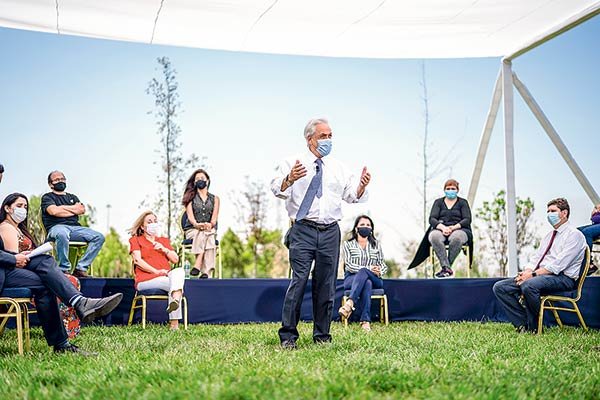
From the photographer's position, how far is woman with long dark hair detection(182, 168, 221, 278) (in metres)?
8.71

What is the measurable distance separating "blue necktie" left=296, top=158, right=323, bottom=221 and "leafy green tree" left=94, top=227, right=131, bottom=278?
24.2ft

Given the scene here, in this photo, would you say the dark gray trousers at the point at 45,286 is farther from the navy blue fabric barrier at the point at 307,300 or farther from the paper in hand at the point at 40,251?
the navy blue fabric barrier at the point at 307,300

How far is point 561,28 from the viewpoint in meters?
8.93

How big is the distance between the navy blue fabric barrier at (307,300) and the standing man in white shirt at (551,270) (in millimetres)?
1129

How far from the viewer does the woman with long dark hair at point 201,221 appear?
8711 millimetres

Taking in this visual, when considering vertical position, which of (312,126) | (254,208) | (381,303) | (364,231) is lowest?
(381,303)

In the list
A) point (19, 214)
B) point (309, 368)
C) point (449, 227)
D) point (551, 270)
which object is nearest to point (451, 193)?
point (449, 227)

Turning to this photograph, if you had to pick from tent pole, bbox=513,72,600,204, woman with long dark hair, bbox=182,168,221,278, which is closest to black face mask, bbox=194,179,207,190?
woman with long dark hair, bbox=182,168,221,278

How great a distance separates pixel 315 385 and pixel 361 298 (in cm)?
446

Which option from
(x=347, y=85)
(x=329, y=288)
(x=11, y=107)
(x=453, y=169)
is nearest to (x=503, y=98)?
(x=453, y=169)

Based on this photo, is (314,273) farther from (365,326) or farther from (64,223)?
(64,223)

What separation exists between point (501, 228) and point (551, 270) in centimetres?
521

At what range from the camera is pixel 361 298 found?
796 centimetres

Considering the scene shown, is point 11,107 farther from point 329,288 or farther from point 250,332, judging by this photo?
point 329,288
